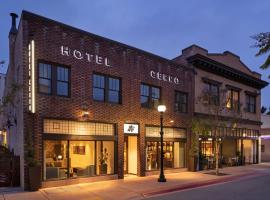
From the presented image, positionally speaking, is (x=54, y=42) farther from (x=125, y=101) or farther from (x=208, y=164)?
(x=208, y=164)

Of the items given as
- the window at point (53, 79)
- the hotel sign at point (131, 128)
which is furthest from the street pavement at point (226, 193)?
the window at point (53, 79)

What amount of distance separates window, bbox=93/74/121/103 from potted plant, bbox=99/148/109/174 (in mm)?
3003

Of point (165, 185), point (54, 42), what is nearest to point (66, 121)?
point (54, 42)

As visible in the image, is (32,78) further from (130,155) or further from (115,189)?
(130,155)

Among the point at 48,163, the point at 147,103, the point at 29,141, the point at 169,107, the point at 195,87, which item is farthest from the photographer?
the point at 195,87

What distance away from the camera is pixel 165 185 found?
16250mm

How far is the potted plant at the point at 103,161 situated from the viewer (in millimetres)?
17578

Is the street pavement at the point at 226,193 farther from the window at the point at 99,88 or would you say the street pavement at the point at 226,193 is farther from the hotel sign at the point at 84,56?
the hotel sign at the point at 84,56

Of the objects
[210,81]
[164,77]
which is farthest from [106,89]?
[210,81]

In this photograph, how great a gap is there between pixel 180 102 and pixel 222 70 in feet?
21.3

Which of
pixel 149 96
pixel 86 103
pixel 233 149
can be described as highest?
pixel 149 96

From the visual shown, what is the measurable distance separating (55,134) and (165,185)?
20.5 feet

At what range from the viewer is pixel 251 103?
32531 mm

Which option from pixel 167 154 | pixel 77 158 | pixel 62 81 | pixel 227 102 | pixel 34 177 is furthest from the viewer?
pixel 227 102
